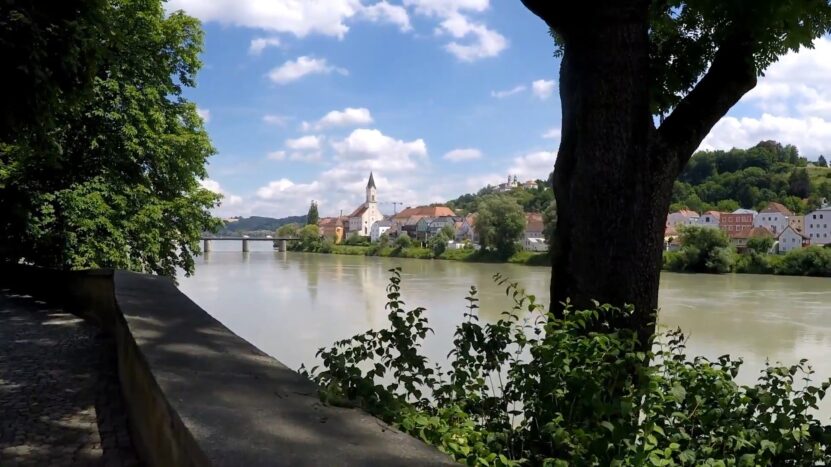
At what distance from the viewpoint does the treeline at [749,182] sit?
8400 cm

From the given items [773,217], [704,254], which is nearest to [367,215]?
[773,217]

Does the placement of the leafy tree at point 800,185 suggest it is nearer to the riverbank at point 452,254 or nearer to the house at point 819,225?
the house at point 819,225

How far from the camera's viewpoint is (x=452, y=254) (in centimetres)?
5825

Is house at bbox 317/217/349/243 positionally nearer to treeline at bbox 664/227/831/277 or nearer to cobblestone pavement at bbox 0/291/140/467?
treeline at bbox 664/227/831/277

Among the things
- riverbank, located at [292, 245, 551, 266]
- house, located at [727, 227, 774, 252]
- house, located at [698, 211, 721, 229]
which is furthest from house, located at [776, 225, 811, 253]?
riverbank, located at [292, 245, 551, 266]

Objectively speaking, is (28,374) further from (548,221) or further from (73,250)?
(548,221)

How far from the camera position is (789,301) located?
25.2 m

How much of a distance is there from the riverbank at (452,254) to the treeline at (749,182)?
36.2m

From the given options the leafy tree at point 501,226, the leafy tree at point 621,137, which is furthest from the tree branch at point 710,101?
the leafy tree at point 501,226

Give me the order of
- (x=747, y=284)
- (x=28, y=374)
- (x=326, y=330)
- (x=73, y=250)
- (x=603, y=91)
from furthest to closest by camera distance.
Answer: (x=747, y=284) < (x=326, y=330) < (x=73, y=250) < (x=28, y=374) < (x=603, y=91)

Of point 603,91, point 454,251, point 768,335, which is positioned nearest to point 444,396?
point 603,91

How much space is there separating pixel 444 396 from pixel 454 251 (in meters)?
56.0

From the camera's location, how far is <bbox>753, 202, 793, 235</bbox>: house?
7475cm

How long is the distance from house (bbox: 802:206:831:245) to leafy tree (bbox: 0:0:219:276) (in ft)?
224
